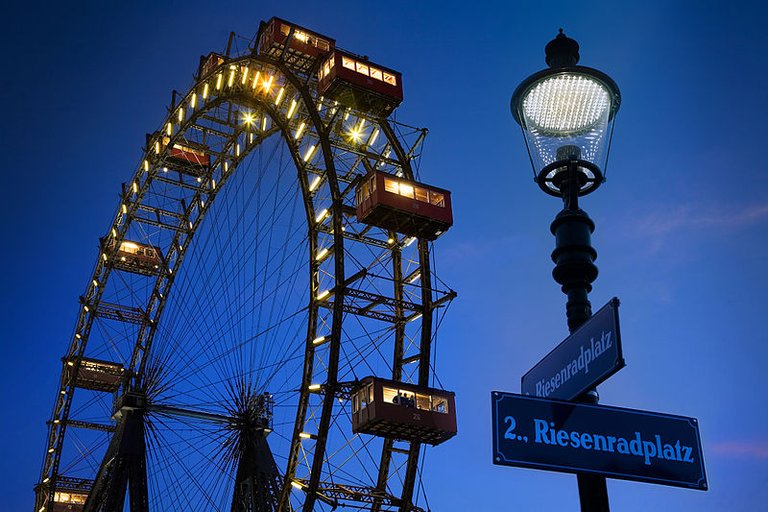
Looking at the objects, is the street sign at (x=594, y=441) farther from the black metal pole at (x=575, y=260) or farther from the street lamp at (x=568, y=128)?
the street lamp at (x=568, y=128)

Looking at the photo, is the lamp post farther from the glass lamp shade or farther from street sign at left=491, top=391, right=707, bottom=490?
street sign at left=491, top=391, right=707, bottom=490

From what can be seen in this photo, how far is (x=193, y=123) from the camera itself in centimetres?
4650

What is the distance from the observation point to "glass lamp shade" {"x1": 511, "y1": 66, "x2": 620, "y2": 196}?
280 inches

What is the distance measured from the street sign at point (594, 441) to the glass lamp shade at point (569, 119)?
2.05m

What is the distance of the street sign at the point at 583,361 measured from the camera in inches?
224

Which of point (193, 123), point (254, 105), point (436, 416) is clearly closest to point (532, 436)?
point (436, 416)

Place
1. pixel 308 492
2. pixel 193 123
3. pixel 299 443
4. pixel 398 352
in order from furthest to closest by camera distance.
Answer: pixel 193 123, pixel 398 352, pixel 299 443, pixel 308 492

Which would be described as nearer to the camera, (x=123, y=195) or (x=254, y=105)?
(x=254, y=105)

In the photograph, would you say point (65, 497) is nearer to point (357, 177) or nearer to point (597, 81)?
point (357, 177)

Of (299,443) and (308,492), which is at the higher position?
(299,443)

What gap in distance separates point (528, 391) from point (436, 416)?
25601 millimetres

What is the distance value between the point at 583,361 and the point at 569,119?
2.12 metres

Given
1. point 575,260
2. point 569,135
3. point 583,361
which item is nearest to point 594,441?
point 583,361

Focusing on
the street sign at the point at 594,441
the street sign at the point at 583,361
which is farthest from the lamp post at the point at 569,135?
the street sign at the point at 594,441
